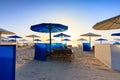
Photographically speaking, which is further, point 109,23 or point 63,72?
point 109,23

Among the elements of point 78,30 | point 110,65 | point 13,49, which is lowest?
point 110,65

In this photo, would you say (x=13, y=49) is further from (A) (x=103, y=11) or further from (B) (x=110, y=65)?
(A) (x=103, y=11)

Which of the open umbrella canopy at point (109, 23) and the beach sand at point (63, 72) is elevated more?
the open umbrella canopy at point (109, 23)

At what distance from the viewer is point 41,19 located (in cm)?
2383

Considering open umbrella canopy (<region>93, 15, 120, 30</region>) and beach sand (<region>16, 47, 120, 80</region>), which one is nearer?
beach sand (<region>16, 47, 120, 80</region>)

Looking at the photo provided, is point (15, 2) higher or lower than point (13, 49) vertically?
higher

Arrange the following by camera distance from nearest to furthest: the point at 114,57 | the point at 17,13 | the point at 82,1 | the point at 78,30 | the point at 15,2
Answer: the point at 114,57 < the point at 82,1 < the point at 15,2 < the point at 17,13 < the point at 78,30

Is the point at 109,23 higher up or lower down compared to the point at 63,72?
higher up

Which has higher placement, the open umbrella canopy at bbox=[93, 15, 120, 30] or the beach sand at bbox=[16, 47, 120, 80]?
the open umbrella canopy at bbox=[93, 15, 120, 30]

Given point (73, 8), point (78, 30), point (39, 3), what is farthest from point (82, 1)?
point (78, 30)

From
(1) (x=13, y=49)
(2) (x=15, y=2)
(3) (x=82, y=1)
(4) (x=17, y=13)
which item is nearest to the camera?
(1) (x=13, y=49)

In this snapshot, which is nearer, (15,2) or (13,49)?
(13,49)

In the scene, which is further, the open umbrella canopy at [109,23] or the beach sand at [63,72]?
the open umbrella canopy at [109,23]

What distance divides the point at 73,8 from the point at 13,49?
16.5 metres
